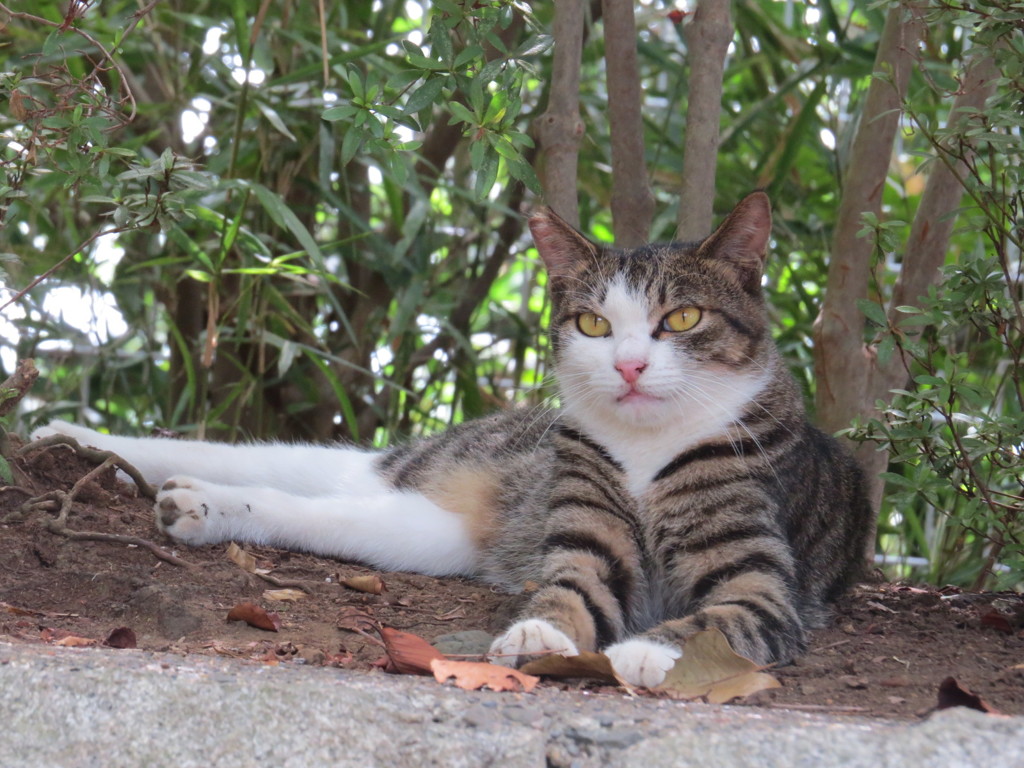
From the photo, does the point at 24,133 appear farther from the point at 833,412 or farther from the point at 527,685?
the point at 833,412

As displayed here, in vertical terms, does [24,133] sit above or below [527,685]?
above

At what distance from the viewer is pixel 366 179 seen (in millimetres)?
4109

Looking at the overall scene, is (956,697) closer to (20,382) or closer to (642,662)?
(642,662)

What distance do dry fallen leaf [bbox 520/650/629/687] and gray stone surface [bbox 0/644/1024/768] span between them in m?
0.28

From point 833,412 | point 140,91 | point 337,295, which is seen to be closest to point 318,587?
point 833,412

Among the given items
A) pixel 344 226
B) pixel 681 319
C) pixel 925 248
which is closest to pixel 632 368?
pixel 681 319

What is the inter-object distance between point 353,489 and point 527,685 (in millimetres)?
1534

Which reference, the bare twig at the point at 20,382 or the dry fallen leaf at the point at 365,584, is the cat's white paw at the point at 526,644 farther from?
the bare twig at the point at 20,382

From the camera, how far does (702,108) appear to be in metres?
2.80

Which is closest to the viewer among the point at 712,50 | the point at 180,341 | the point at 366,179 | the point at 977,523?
the point at 977,523

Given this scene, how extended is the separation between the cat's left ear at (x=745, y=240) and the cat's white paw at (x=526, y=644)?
37.6 inches

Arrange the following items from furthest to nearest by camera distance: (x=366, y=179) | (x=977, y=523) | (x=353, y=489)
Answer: (x=366, y=179) < (x=353, y=489) < (x=977, y=523)

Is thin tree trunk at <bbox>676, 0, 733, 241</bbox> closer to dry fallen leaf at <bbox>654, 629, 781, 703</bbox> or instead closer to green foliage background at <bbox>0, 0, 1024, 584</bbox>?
green foliage background at <bbox>0, 0, 1024, 584</bbox>

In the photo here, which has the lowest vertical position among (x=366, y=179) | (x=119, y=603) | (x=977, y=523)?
(x=119, y=603)
